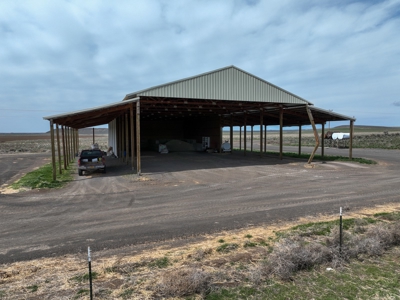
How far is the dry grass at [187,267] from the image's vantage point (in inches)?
163

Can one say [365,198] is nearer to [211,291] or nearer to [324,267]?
[324,267]

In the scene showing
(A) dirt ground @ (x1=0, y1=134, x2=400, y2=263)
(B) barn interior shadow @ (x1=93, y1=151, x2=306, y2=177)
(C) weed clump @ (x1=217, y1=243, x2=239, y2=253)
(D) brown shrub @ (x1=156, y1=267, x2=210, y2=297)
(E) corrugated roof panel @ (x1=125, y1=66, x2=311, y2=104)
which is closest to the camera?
(D) brown shrub @ (x1=156, y1=267, x2=210, y2=297)

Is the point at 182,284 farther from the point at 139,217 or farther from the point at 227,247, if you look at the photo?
the point at 139,217

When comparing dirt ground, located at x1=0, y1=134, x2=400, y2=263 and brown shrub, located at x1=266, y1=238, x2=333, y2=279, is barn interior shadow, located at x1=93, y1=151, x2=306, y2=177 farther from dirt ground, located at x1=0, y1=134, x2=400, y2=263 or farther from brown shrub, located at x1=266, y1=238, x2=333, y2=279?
brown shrub, located at x1=266, y1=238, x2=333, y2=279

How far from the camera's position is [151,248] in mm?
5754

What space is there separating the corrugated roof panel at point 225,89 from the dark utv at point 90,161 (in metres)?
3.97

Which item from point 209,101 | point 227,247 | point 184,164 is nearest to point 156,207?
point 227,247

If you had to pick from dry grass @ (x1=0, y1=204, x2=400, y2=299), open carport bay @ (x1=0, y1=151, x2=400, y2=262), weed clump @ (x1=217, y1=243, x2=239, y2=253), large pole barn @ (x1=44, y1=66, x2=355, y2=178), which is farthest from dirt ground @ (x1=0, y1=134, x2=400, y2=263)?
large pole barn @ (x1=44, y1=66, x2=355, y2=178)

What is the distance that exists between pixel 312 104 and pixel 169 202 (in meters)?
15.7

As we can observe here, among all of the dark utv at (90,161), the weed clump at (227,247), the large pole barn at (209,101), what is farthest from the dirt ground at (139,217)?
the large pole barn at (209,101)

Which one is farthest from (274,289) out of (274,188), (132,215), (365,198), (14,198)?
(14,198)

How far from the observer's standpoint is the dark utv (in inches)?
643

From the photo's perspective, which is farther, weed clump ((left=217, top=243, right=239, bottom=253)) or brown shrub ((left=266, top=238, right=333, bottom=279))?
weed clump ((left=217, top=243, right=239, bottom=253))

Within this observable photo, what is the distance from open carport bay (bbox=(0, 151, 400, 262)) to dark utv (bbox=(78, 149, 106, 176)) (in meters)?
1.64
